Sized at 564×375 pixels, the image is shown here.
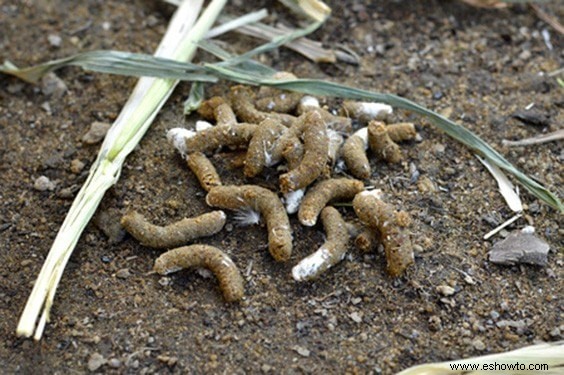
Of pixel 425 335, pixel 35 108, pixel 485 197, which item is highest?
pixel 485 197

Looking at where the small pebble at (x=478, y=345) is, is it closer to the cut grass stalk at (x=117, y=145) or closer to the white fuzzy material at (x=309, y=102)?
the white fuzzy material at (x=309, y=102)

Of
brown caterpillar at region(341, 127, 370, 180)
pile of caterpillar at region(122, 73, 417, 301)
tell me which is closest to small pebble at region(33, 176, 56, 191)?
pile of caterpillar at region(122, 73, 417, 301)

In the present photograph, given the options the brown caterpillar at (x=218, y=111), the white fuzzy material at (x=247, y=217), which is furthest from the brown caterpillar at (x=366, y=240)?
the brown caterpillar at (x=218, y=111)

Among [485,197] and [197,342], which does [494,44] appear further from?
[197,342]

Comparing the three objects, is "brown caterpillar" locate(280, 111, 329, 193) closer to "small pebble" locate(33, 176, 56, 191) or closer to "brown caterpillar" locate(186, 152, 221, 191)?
"brown caterpillar" locate(186, 152, 221, 191)

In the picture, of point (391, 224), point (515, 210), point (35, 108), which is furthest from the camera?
point (35, 108)

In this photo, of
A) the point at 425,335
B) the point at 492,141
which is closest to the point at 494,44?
the point at 492,141
